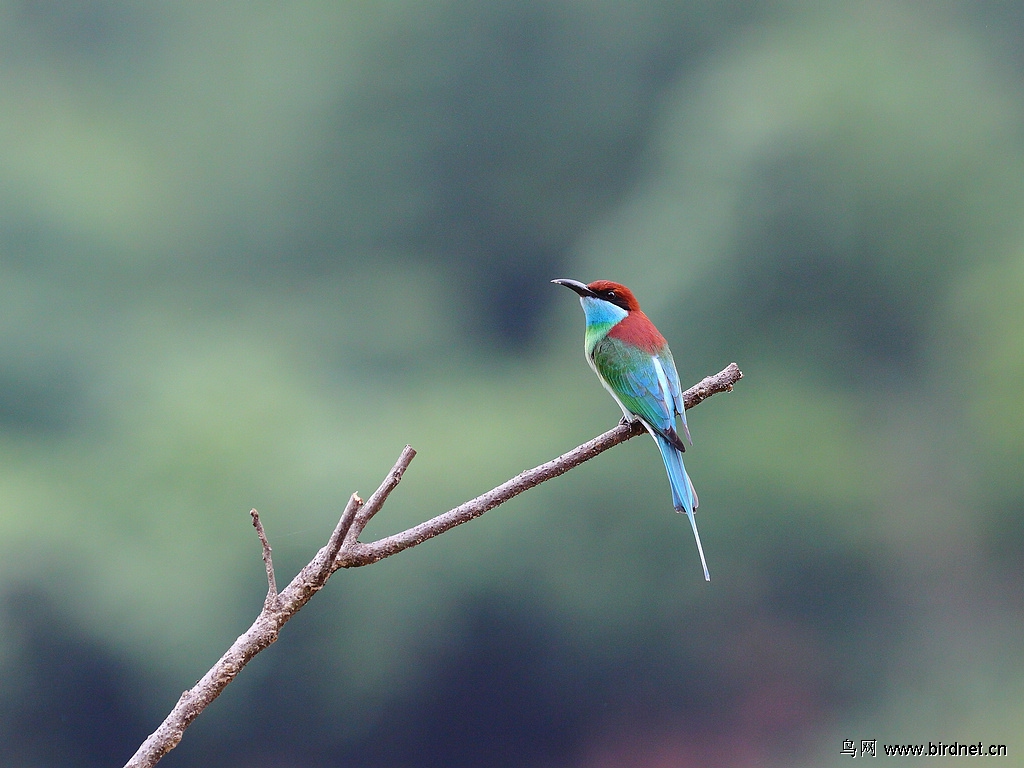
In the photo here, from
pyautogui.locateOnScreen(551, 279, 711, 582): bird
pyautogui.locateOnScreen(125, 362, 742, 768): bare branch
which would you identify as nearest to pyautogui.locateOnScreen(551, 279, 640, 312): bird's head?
pyautogui.locateOnScreen(551, 279, 711, 582): bird

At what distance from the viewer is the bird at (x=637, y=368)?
112 cm

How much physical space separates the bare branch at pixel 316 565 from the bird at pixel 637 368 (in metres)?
0.32

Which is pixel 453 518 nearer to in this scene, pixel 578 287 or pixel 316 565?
pixel 316 565

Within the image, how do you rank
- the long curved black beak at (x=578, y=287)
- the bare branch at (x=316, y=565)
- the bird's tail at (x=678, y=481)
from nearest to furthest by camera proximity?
1. the bare branch at (x=316, y=565)
2. the bird's tail at (x=678, y=481)
3. the long curved black beak at (x=578, y=287)

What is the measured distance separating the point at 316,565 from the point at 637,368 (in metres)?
0.63

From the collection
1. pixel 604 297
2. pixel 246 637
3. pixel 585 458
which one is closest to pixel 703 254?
pixel 604 297

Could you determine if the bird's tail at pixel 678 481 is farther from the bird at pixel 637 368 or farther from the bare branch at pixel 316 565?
the bare branch at pixel 316 565

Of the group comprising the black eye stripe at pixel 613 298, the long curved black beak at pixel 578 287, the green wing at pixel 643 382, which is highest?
the long curved black beak at pixel 578 287

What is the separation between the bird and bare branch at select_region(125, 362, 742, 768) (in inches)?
12.7

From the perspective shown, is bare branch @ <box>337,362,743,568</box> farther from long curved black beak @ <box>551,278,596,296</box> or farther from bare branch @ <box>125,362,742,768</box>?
long curved black beak @ <box>551,278,596,296</box>

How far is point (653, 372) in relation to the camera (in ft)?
3.95

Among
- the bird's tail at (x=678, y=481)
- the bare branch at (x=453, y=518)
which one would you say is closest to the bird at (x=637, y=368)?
the bird's tail at (x=678, y=481)

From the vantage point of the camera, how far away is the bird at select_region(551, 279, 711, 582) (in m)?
1.12

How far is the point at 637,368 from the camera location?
47.8 inches
